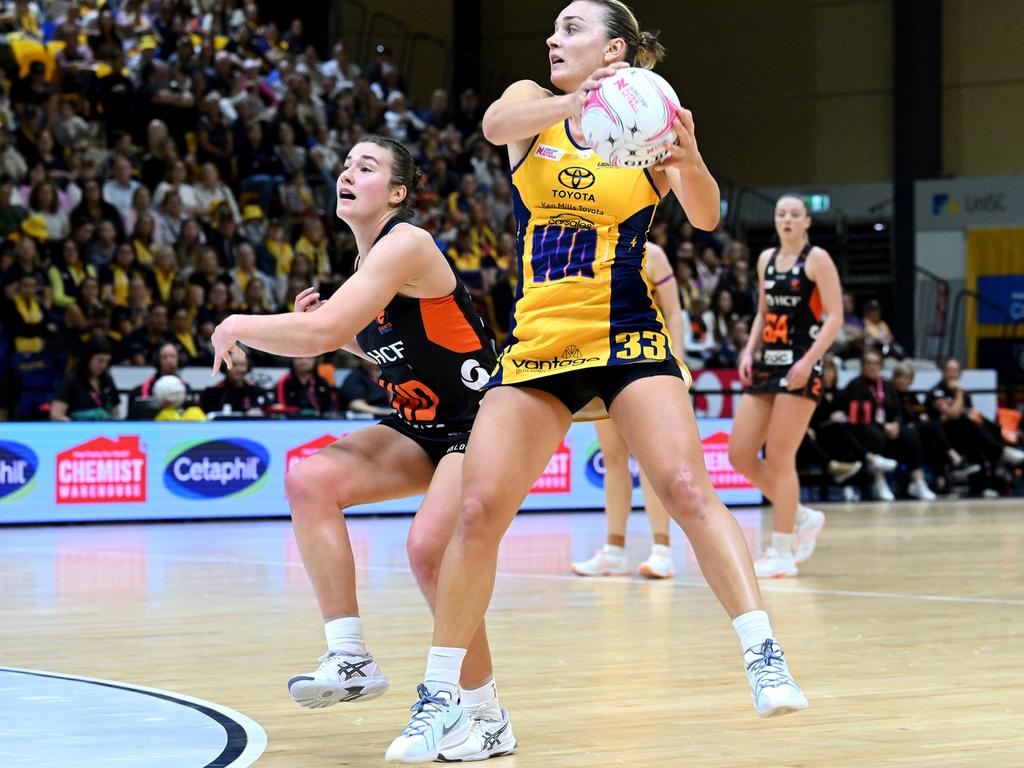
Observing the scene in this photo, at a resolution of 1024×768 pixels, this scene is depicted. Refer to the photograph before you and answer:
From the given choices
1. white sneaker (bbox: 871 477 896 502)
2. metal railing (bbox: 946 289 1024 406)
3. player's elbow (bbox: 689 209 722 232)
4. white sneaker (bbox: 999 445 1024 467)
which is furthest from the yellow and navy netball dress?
metal railing (bbox: 946 289 1024 406)

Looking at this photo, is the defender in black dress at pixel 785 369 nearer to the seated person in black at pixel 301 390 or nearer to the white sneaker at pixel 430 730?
the white sneaker at pixel 430 730

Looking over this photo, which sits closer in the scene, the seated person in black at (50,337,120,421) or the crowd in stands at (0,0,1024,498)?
the seated person in black at (50,337,120,421)

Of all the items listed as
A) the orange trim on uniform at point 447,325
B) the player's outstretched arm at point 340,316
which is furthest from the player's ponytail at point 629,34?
the orange trim on uniform at point 447,325

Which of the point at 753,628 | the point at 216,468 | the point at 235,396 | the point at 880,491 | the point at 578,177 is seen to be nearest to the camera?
the point at 753,628

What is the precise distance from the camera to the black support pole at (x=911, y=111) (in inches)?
1000

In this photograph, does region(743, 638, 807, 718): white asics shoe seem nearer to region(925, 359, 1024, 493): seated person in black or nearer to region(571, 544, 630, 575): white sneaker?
region(571, 544, 630, 575): white sneaker

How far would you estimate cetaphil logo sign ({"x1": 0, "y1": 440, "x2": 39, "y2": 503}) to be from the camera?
12109mm

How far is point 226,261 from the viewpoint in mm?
16516

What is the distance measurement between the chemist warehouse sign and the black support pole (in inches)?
558

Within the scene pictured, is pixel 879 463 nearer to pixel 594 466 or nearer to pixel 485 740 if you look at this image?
pixel 594 466

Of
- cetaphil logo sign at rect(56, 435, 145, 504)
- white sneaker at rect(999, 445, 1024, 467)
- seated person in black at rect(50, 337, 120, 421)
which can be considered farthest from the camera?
white sneaker at rect(999, 445, 1024, 467)

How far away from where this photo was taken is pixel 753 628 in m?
3.79

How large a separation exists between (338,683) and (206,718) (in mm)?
548

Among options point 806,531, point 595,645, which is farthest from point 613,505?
point 595,645
